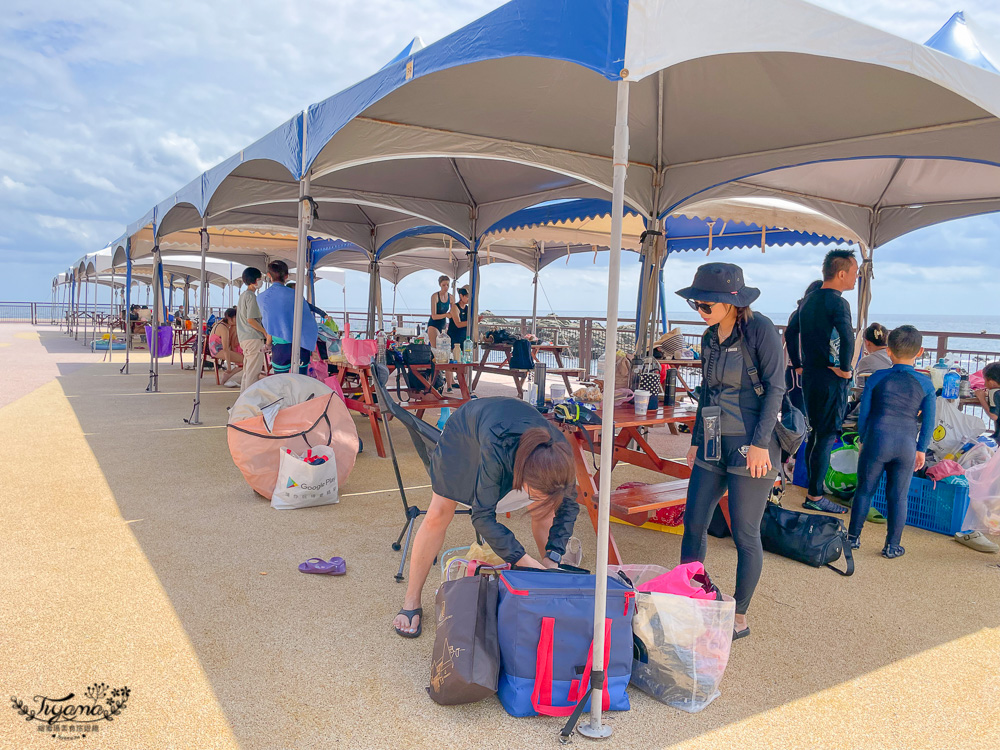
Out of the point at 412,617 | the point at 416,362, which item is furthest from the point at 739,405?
the point at 416,362

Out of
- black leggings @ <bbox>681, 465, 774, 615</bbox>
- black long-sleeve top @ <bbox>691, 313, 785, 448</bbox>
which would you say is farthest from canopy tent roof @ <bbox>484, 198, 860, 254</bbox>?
black leggings @ <bbox>681, 465, 774, 615</bbox>

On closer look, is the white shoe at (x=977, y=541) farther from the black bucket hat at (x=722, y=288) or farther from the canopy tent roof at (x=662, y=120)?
the black bucket hat at (x=722, y=288)

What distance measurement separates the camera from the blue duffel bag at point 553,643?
194 cm

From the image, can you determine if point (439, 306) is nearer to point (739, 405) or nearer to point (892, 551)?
point (892, 551)

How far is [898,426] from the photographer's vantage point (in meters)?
3.39

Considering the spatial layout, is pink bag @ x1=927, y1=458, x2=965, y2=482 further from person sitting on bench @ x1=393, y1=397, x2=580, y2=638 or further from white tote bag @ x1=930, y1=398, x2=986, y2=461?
person sitting on bench @ x1=393, y1=397, x2=580, y2=638

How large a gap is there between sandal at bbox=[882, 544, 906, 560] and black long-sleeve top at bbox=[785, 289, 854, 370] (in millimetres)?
1068

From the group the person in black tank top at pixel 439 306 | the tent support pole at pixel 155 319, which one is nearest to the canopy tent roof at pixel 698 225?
the person in black tank top at pixel 439 306

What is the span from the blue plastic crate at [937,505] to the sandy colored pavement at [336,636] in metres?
0.11

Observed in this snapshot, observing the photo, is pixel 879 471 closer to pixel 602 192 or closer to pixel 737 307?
pixel 737 307

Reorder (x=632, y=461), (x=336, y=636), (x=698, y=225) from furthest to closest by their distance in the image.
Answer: (x=698, y=225) < (x=632, y=461) < (x=336, y=636)

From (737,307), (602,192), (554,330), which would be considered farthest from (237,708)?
(554,330)

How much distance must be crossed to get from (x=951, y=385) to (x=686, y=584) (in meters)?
3.54

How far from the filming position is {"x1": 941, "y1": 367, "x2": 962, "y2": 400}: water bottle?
448 centimetres
